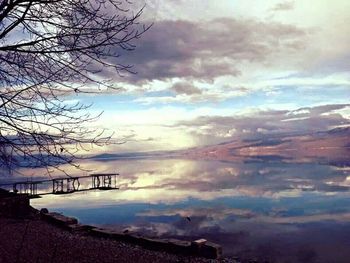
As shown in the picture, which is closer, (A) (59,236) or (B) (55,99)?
(B) (55,99)

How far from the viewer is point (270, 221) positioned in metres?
26.8

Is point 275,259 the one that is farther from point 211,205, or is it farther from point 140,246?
point 211,205

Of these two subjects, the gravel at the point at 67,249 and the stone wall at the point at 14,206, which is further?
the stone wall at the point at 14,206

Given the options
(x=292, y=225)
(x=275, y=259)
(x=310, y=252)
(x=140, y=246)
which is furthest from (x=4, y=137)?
(x=292, y=225)

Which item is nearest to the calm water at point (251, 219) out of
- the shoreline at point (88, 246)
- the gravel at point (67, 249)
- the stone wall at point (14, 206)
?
the shoreline at point (88, 246)

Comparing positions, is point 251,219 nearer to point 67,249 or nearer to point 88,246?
point 88,246

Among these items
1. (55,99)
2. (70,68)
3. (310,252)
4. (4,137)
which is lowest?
(310,252)

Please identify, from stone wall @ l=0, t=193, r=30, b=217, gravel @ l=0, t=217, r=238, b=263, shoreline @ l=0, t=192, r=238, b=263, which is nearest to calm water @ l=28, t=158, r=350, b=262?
shoreline @ l=0, t=192, r=238, b=263

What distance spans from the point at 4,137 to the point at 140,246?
9.62m

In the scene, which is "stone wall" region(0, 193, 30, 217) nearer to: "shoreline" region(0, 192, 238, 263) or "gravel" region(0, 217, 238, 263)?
"shoreline" region(0, 192, 238, 263)

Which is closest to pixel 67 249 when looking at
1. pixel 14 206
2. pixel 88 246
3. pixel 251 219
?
pixel 88 246

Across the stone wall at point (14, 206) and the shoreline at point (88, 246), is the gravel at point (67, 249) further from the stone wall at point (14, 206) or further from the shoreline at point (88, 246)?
the stone wall at point (14, 206)

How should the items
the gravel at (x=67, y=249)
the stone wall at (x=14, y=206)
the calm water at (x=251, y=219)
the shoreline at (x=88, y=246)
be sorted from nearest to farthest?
the gravel at (x=67, y=249)
the shoreline at (x=88, y=246)
the calm water at (x=251, y=219)
the stone wall at (x=14, y=206)

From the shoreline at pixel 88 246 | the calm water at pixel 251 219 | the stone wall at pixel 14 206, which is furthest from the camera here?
the stone wall at pixel 14 206
